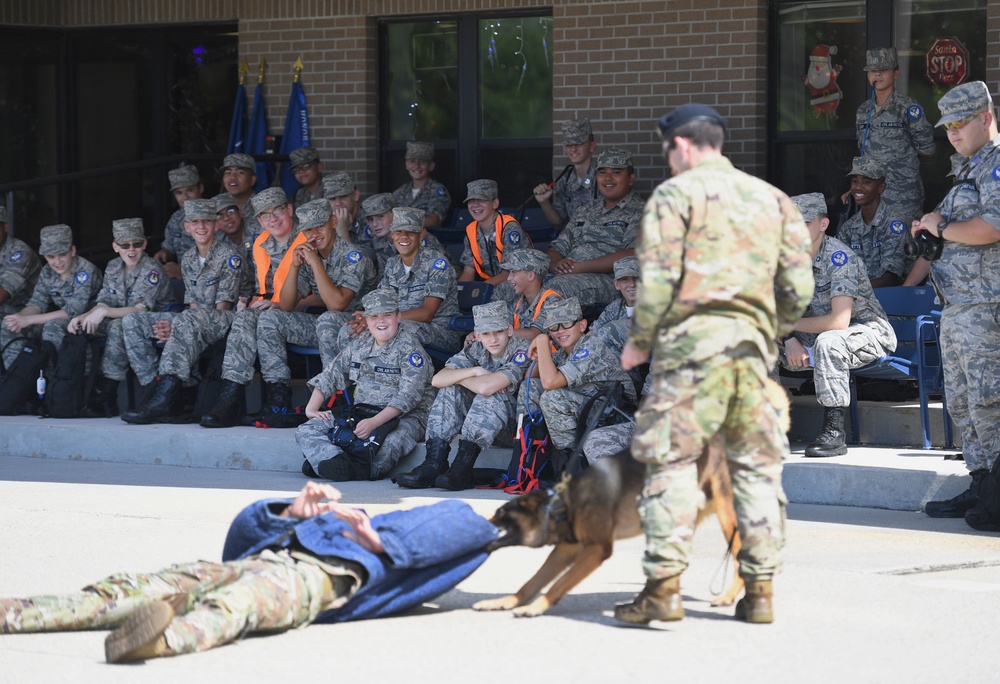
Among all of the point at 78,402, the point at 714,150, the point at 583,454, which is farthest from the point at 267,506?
the point at 78,402

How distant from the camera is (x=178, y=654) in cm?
493

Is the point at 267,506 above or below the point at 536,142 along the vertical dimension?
below

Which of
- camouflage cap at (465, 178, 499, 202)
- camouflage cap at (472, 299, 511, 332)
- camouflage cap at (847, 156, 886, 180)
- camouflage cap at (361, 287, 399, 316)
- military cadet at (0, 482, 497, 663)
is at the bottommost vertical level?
military cadet at (0, 482, 497, 663)

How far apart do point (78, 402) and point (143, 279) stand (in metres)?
1.06

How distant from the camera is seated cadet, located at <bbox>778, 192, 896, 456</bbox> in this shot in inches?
336

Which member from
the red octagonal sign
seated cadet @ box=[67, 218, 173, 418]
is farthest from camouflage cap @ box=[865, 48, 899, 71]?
seated cadet @ box=[67, 218, 173, 418]

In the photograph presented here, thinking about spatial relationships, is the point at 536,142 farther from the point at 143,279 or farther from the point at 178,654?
the point at 178,654

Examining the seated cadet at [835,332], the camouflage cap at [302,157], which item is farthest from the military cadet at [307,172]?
the seated cadet at [835,332]

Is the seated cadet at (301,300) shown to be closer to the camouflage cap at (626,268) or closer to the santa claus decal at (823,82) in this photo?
the camouflage cap at (626,268)

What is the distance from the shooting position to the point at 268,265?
436 inches

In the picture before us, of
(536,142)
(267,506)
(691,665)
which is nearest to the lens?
(691,665)

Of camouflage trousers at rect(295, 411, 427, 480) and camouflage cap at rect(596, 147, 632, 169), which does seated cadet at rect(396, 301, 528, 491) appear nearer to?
camouflage trousers at rect(295, 411, 427, 480)

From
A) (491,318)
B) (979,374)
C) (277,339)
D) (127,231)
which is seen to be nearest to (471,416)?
(491,318)

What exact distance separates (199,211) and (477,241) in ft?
Answer: 6.72
